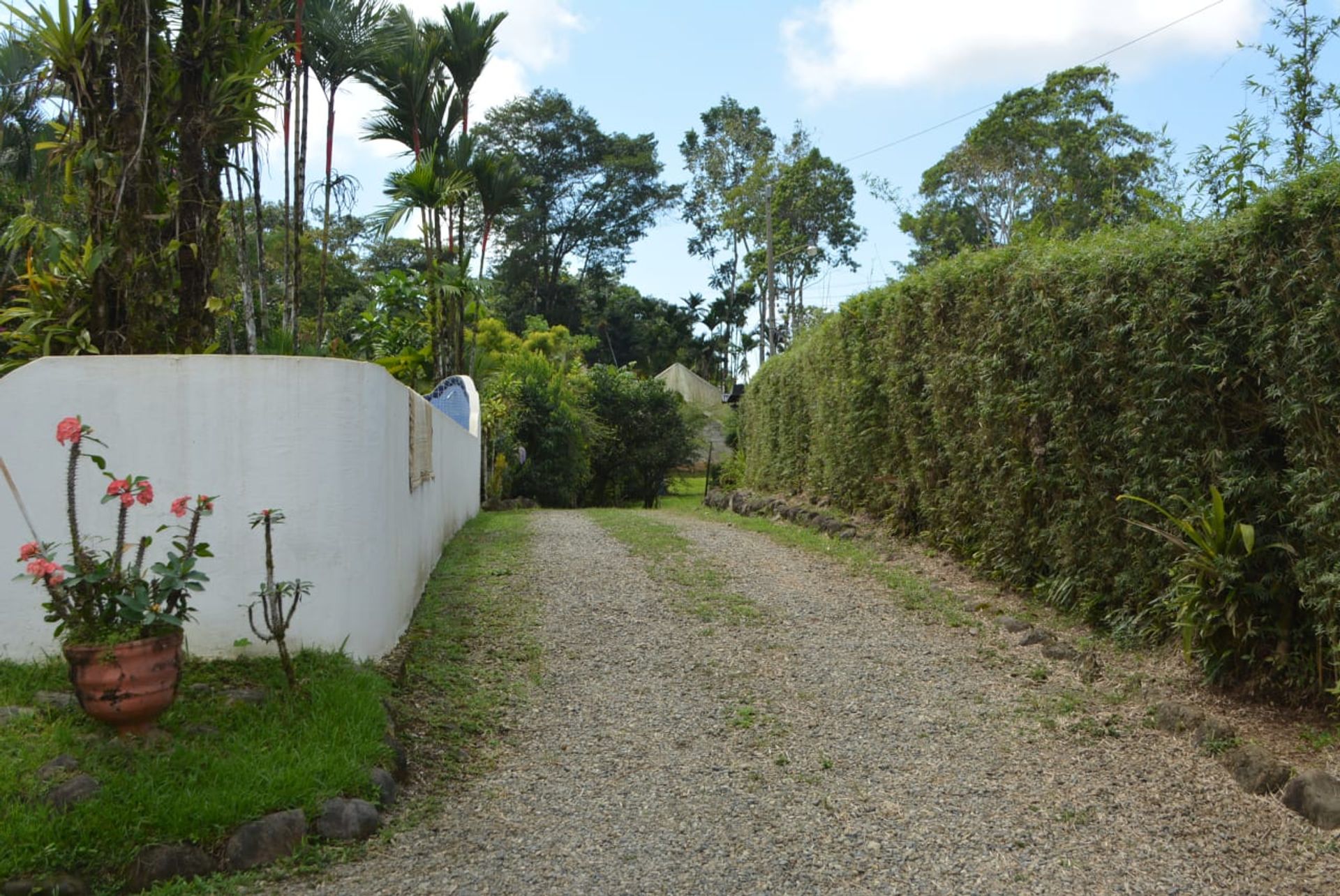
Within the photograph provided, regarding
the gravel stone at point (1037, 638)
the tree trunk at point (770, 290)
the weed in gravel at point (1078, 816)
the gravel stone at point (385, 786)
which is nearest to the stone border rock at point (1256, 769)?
the weed in gravel at point (1078, 816)

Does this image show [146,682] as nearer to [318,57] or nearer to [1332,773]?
[1332,773]

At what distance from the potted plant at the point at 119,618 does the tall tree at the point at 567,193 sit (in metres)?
38.2

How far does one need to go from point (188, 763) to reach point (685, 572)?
17.4 ft

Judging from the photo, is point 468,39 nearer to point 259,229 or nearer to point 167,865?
point 259,229

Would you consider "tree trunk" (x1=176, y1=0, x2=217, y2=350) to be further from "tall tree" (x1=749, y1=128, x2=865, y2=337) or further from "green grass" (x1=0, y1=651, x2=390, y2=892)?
"tall tree" (x1=749, y1=128, x2=865, y2=337)

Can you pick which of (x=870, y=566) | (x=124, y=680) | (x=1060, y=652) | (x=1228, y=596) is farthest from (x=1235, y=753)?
(x=870, y=566)

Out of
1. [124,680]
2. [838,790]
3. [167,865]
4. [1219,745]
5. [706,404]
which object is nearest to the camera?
[167,865]

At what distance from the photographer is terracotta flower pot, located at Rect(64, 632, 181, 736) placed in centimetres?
339

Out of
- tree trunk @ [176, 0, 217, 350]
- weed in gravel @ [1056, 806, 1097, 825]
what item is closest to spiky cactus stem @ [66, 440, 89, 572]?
tree trunk @ [176, 0, 217, 350]

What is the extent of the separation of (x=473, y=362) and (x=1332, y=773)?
17356mm

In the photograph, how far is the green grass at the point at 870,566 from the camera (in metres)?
6.75

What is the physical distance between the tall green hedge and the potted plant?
451 centimetres

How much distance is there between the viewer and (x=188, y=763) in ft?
11.3

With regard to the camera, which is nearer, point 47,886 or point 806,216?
point 47,886
